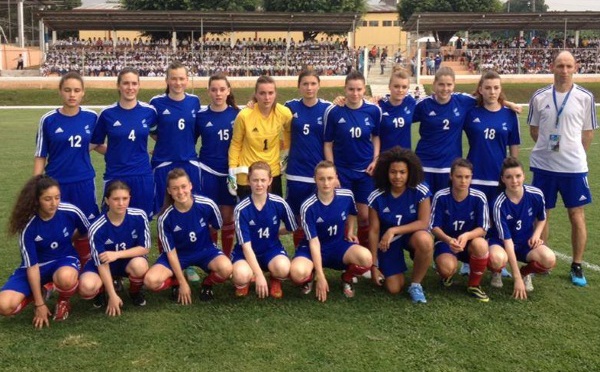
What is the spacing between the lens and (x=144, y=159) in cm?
475

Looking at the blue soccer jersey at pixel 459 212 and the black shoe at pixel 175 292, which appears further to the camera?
the blue soccer jersey at pixel 459 212

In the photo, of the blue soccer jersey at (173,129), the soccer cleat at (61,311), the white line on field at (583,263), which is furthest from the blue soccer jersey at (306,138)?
the white line on field at (583,263)

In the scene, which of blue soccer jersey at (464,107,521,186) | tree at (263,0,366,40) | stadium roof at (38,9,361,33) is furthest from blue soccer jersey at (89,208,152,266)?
tree at (263,0,366,40)

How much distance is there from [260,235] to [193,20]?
3014 centimetres

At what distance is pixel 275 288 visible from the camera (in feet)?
14.1

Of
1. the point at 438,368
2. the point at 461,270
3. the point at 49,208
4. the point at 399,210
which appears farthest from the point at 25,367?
the point at 461,270

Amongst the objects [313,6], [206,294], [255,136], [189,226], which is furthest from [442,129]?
[313,6]

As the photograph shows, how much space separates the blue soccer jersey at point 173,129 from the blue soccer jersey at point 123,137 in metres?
0.19

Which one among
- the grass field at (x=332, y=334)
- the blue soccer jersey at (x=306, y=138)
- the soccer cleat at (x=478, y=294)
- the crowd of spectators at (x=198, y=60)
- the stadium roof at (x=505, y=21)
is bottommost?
the grass field at (x=332, y=334)

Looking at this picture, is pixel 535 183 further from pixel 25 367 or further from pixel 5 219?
pixel 5 219

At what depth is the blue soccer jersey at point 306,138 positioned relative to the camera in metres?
4.89

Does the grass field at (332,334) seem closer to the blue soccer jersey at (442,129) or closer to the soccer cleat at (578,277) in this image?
the soccer cleat at (578,277)

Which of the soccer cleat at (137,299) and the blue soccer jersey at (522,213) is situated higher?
the blue soccer jersey at (522,213)

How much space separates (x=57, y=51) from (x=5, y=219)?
28.1 metres
